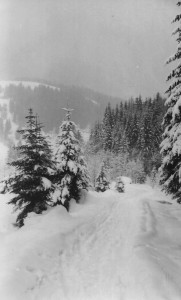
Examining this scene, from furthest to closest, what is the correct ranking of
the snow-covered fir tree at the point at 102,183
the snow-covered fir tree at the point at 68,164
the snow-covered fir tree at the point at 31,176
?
1. the snow-covered fir tree at the point at 102,183
2. the snow-covered fir tree at the point at 68,164
3. the snow-covered fir tree at the point at 31,176

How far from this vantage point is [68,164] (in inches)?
705

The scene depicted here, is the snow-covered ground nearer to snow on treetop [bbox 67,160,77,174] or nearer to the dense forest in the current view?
snow on treetop [bbox 67,160,77,174]

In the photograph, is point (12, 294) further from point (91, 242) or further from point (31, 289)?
point (91, 242)

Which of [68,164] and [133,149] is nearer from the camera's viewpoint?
[68,164]

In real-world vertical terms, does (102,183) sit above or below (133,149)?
below

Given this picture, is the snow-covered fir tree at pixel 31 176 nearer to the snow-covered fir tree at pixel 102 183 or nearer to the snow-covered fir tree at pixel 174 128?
the snow-covered fir tree at pixel 174 128

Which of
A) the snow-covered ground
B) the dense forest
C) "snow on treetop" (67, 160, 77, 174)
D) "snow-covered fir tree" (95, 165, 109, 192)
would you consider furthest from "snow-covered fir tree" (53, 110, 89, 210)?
the dense forest

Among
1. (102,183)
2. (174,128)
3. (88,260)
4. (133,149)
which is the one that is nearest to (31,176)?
(88,260)

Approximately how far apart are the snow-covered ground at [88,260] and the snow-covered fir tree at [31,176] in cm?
128

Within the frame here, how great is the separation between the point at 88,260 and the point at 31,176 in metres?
7.14

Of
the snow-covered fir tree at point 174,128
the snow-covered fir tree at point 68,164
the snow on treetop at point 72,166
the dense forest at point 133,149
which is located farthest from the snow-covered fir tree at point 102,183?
the snow-covered fir tree at point 174,128

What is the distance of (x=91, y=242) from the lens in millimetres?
11672

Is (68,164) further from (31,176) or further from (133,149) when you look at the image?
(133,149)

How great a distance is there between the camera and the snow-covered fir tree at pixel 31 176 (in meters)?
14.9
